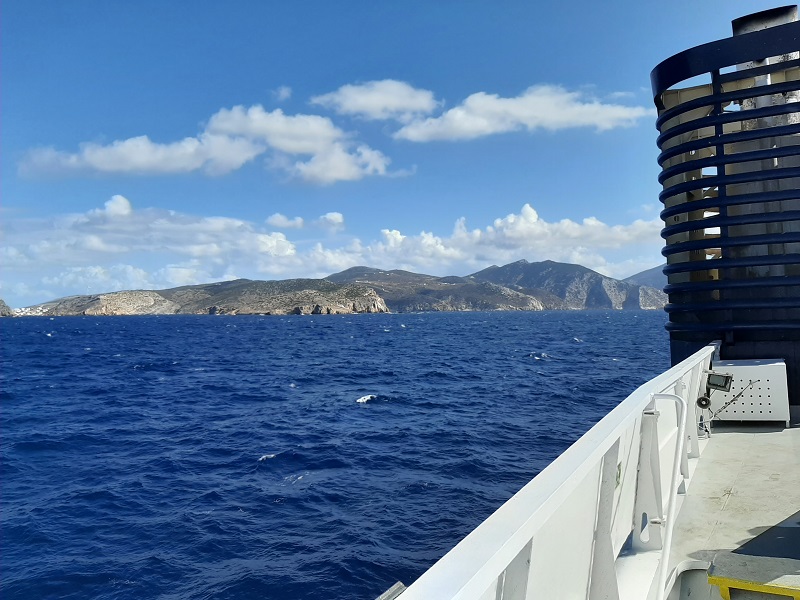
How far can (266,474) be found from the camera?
1633 cm

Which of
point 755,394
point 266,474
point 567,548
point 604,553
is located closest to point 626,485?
point 604,553

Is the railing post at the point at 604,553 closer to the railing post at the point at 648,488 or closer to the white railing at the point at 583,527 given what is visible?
the white railing at the point at 583,527

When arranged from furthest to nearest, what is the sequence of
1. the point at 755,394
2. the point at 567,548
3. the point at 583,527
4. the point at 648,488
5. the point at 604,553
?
the point at 755,394 < the point at 648,488 < the point at 604,553 < the point at 583,527 < the point at 567,548

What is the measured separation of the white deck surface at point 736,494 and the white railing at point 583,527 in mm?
501

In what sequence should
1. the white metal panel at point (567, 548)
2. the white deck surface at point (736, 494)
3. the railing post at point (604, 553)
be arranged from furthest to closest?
the white deck surface at point (736, 494) < the railing post at point (604, 553) < the white metal panel at point (567, 548)

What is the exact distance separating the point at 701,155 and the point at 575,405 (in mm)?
17070

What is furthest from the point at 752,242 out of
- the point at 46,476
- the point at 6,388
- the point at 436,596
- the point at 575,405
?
the point at 6,388

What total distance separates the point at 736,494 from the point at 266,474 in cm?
1341

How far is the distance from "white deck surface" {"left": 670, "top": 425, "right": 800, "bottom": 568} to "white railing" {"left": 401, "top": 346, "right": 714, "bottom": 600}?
0.50 m

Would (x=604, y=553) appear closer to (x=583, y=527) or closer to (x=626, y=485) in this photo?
(x=583, y=527)

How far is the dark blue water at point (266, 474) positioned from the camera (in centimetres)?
1055

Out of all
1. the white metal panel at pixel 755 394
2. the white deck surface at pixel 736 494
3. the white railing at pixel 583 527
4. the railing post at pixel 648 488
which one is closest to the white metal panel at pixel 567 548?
the white railing at pixel 583 527

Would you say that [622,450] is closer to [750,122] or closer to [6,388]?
[750,122]

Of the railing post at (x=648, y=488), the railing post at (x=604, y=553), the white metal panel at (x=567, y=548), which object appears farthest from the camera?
the railing post at (x=648, y=488)
